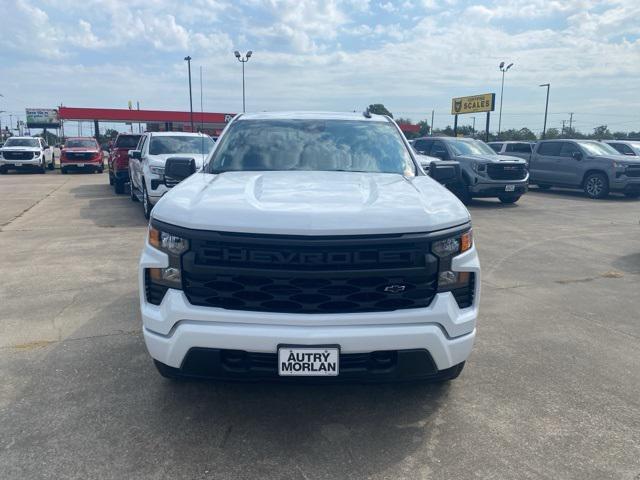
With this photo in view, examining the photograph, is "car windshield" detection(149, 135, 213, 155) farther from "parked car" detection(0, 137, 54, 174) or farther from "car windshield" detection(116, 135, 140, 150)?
"parked car" detection(0, 137, 54, 174)

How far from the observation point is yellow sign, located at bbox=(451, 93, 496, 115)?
173 ft

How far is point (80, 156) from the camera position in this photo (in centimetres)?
2634

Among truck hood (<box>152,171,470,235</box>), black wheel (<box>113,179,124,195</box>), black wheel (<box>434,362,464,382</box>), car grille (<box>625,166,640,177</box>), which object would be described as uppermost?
truck hood (<box>152,171,470,235</box>)

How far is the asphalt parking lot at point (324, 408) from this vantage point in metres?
2.79

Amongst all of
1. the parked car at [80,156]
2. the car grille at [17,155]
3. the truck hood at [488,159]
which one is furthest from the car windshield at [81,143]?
the truck hood at [488,159]

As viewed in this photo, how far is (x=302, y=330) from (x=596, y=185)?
16506mm

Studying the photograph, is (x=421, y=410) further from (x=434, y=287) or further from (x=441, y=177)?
(x=441, y=177)

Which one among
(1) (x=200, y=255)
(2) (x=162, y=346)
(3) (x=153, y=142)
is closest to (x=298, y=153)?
(1) (x=200, y=255)

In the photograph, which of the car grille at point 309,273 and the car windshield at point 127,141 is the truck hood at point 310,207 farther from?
the car windshield at point 127,141

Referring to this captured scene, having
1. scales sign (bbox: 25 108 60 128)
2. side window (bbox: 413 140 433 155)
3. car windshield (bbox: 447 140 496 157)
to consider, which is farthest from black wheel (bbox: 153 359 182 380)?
scales sign (bbox: 25 108 60 128)

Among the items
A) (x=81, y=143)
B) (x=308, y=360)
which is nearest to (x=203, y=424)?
(x=308, y=360)

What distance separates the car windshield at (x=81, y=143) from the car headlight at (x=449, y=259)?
27.9 metres

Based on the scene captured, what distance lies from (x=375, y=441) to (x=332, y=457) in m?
0.29

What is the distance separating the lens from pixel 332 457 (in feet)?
9.34
